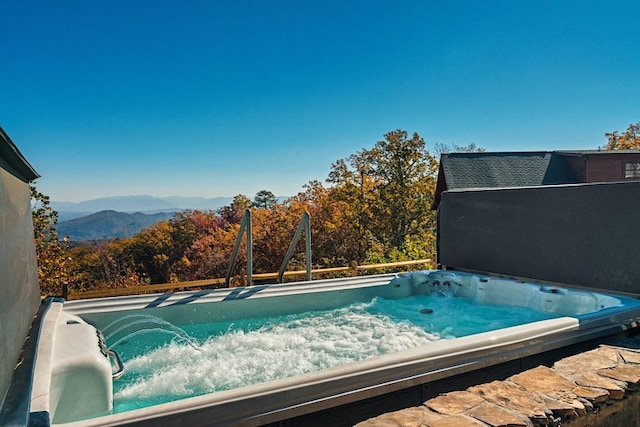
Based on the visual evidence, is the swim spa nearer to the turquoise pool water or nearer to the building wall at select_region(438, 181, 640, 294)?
the turquoise pool water

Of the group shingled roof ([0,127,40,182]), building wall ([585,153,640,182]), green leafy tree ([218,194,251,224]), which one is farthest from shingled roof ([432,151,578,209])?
shingled roof ([0,127,40,182])

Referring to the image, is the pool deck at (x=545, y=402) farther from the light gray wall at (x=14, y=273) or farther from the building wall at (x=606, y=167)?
the building wall at (x=606, y=167)

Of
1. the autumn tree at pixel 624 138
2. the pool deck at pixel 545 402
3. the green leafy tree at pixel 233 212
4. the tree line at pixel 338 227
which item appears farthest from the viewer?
the autumn tree at pixel 624 138

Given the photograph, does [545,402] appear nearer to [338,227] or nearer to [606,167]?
[338,227]

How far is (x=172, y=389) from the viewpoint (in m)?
2.82

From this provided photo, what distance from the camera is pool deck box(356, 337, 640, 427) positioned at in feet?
5.31

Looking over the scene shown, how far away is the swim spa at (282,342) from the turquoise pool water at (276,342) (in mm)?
15

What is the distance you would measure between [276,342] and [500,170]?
8.26 meters

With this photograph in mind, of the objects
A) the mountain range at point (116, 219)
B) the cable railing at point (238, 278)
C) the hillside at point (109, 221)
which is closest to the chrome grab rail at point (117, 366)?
the cable railing at point (238, 278)

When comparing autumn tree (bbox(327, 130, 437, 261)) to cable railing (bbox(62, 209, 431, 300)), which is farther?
autumn tree (bbox(327, 130, 437, 261))

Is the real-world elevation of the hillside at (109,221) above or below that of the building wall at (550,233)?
above

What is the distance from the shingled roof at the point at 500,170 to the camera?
932 cm

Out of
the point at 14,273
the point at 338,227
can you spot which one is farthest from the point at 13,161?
the point at 338,227

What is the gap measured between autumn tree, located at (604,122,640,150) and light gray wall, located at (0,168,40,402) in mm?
21269
